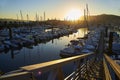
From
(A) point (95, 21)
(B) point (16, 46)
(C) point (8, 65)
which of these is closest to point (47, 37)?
(B) point (16, 46)

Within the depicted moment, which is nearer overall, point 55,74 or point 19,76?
point 19,76

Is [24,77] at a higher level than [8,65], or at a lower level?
higher

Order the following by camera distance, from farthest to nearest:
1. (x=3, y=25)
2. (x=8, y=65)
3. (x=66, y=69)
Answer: (x=3, y=25) < (x=8, y=65) < (x=66, y=69)

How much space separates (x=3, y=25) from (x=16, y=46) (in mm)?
36682

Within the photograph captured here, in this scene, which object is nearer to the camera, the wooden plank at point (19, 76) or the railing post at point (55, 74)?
the wooden plank at point (19, 76)

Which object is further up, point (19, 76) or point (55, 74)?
point (19, 76)

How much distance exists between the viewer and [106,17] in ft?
566

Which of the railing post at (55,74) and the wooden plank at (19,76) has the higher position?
the wooden plank at (19,76)

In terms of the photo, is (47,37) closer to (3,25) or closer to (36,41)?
(36,41)

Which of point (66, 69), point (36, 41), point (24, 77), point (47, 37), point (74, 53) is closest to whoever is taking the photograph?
point (24, 77)

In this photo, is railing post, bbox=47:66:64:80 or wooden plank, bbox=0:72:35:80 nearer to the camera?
wooden plank, bbox=0:72:35:80

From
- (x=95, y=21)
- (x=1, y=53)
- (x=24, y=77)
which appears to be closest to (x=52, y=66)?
(x=24, y=77)

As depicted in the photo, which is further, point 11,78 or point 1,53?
point 1,53

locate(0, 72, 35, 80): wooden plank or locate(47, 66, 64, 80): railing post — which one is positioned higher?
locate(0, 72, 35, 80): wooden plank
